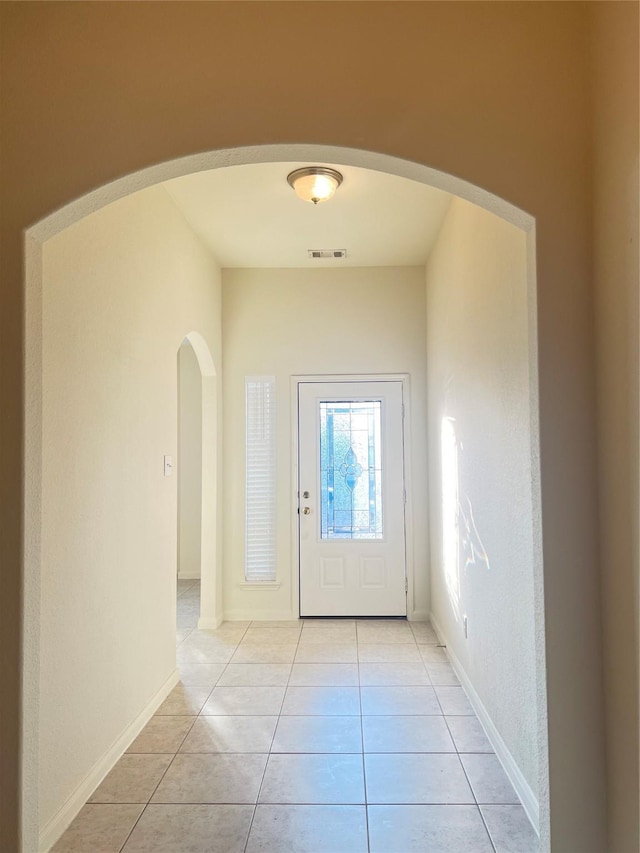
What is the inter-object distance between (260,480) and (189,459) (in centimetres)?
204

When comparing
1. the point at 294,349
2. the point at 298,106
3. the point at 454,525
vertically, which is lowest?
the point at 454,525

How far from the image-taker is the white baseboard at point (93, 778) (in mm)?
2031

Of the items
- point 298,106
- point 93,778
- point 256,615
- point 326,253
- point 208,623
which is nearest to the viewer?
point 298,106

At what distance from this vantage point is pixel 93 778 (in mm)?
2369

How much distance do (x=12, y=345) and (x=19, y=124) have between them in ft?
2.17

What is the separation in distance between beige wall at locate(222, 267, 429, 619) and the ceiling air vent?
30 cm

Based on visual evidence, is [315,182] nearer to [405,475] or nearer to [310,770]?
[405,475]

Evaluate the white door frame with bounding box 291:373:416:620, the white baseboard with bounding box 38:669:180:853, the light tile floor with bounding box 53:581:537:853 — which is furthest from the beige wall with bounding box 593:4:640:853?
the white door frame with bounding box 291:373:416:620

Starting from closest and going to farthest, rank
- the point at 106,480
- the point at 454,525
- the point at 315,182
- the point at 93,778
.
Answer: the point at 93,778, the point at 106,480, the point at 315,182, the point at 454,525

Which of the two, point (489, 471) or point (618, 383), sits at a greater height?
point (618, 383)

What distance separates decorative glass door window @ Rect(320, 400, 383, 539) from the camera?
15.7 ft

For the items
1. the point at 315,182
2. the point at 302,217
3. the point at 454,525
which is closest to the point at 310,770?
the point at 454,525

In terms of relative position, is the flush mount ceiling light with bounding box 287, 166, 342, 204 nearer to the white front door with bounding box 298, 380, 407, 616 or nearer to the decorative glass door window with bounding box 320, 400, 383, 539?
the white front door with bounding box 298, 380, 407, 616

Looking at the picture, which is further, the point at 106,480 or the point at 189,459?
the point at 189,459
